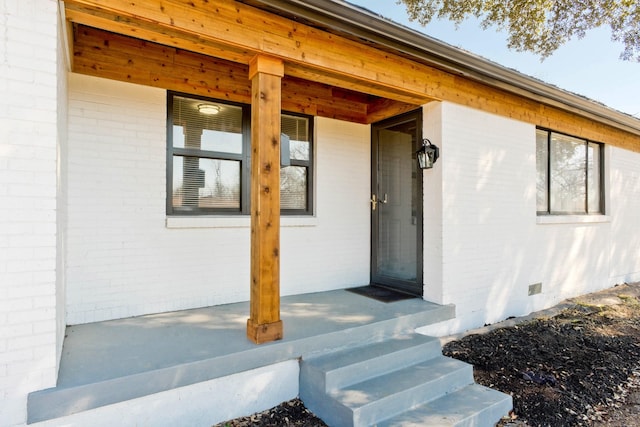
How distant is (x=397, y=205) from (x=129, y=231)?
3074 mm

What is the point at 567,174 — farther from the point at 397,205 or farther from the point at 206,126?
the point at 206,126

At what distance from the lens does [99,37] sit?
327cm

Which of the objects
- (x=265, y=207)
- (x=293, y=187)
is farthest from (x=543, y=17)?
(x=265, y=207)

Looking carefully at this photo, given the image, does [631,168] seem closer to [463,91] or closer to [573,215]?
[573,215]

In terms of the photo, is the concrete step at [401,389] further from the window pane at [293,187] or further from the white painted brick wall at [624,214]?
the white painted brick wall at [624,214]

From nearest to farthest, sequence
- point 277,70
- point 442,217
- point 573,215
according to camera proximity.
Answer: point 277,70, point 442,217, point 573,215

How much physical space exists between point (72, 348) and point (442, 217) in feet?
11.5

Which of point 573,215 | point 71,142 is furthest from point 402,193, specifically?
point 71,142

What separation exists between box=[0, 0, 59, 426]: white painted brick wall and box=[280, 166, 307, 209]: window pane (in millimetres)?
2570

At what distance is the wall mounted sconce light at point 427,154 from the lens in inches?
160

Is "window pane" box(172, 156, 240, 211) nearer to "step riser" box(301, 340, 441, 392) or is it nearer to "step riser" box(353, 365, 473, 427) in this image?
"step riser" box(301, 340, 441, 392)

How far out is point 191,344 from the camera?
2.74 m

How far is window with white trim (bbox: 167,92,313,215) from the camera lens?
3.73 meters

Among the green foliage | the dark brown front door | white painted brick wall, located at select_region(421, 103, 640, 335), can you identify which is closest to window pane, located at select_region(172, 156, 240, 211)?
the dark brown front door
